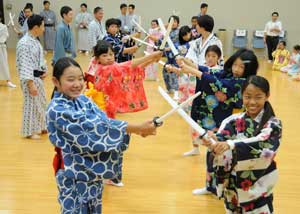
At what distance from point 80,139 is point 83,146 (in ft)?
0.13

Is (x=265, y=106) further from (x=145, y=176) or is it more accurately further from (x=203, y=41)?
(x=203, y=41)

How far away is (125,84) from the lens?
4.02 metres

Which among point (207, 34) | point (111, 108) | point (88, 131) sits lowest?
point (111, 108)

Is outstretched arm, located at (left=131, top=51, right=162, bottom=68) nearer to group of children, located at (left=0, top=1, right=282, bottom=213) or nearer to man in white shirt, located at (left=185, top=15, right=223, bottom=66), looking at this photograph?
group of children, located at (left=0, top=1, right=282, bottom=213)

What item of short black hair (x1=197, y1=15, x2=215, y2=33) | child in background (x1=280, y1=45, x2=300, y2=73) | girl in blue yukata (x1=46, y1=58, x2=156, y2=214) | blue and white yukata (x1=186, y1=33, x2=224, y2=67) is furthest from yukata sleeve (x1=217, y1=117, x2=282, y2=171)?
child in background (x1=280, y1=45, x2=300, y2=73)

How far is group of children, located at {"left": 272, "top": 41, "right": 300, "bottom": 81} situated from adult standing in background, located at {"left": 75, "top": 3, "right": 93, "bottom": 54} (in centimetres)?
603

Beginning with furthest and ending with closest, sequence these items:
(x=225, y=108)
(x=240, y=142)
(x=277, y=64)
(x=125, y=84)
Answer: (x=277, y=64)
(x=125, y=84)
(x=225, y=108)
(x=240, y=142)

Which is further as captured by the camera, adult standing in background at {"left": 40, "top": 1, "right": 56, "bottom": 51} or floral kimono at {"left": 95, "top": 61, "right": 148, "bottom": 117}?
adult standing in background at {"left": 40, "top": 1, "right": 56, "bottom": 51}

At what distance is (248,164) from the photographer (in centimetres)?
253

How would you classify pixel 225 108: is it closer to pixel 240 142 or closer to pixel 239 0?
pixel 240 142

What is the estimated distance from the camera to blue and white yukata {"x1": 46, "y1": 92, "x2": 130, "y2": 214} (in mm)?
2195

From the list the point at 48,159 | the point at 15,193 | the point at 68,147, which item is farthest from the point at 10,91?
the point at 68,147

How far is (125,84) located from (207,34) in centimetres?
120

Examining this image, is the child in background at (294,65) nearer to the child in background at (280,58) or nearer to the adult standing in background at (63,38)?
the child in background at (280,58)
